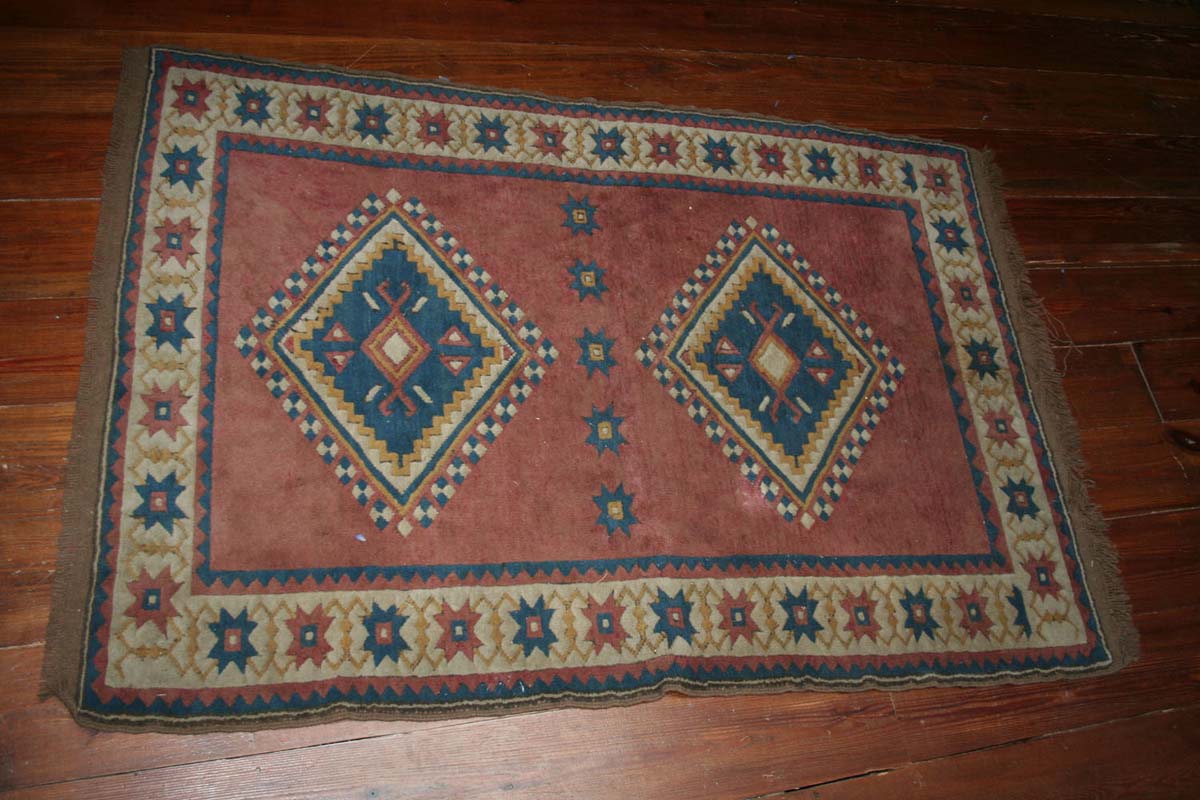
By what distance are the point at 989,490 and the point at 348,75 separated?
5.39 feet

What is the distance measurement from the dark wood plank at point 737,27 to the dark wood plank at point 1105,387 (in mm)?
862

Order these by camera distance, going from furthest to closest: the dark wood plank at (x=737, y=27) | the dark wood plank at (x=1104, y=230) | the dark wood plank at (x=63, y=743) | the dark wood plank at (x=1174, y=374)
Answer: the dark wood plank at (x=1104, y=230), the dark wood plank at (x=1174, y=374), the dark wood plank at (x=737, y=27), the dark wood plank at (x=63, y=743)

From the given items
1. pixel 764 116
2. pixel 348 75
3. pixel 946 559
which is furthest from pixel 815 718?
pixel 348 75

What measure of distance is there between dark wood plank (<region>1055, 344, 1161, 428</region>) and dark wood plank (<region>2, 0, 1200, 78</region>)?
2.83 feet

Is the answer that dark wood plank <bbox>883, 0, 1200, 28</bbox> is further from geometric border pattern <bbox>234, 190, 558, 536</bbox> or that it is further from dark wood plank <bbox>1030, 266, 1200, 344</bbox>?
geometric border pattern <bbox>234, 190, 558, 536</bbox>

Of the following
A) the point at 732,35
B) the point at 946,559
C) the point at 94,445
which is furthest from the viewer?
the point at 732,35

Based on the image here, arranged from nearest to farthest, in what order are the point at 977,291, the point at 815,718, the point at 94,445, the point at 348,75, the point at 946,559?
the point at 94,445
the point at 815,718
the point at 946,559
the point at 348,75
the point at 977,291

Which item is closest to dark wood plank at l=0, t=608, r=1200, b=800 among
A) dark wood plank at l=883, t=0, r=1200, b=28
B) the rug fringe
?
the rug fringe

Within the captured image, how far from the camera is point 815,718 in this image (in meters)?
1.51

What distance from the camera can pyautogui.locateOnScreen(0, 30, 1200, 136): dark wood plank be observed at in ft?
5.55

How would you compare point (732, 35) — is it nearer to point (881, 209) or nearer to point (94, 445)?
point (881, 209)

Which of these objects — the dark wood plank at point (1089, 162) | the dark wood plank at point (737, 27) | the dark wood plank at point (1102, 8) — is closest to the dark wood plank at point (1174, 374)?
the dark wood plank at point (1089, 162)

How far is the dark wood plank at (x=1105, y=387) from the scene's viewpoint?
6.13 feet

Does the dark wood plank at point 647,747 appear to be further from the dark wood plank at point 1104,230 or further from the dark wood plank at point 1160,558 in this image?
the dark wood plank at point 1104,230
